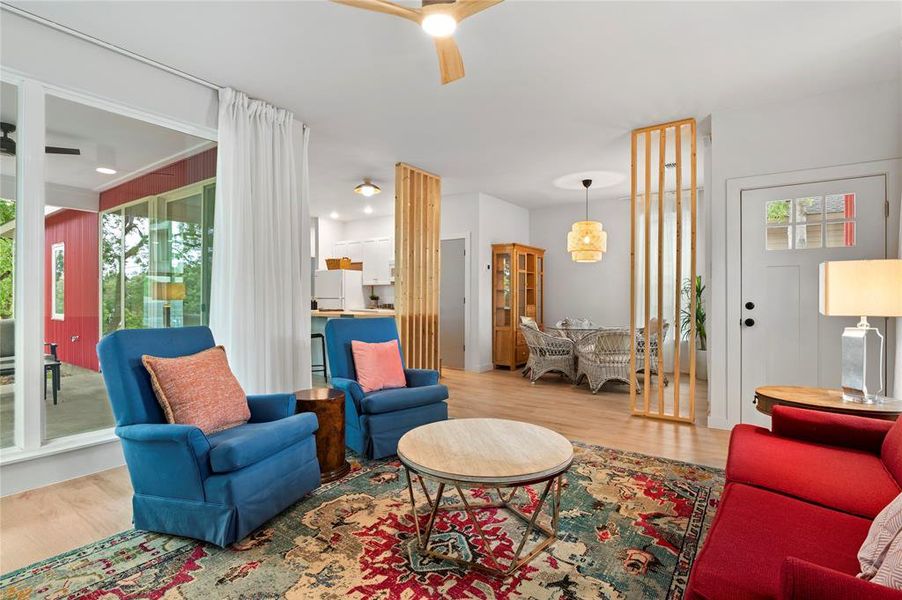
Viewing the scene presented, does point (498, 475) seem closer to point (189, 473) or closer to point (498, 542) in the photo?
point (498, 542)

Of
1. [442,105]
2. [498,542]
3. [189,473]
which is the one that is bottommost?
[498,542]

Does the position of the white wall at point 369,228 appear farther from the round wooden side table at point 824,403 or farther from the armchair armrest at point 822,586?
the armchair armrest at point 822,586

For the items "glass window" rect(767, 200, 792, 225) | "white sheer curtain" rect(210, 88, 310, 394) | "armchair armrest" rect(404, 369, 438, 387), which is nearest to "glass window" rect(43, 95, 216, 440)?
"white sheer curtain" rect(210, 88, 310, 394)

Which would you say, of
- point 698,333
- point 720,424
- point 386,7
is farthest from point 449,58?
point 698,333

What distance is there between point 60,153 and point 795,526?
4.18 m

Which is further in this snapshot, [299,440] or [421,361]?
[421,361]

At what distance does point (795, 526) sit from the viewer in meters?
1.33

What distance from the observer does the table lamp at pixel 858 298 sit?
2326 millimetres

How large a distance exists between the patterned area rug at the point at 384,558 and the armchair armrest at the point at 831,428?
0.59m

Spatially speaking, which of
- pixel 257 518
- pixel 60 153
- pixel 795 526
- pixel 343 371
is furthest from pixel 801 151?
pixel 60 153

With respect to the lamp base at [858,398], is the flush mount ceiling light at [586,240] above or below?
above

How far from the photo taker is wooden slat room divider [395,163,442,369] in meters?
5.28

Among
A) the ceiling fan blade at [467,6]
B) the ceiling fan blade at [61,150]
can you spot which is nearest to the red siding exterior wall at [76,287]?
the ceiling fan blade at [61,150]

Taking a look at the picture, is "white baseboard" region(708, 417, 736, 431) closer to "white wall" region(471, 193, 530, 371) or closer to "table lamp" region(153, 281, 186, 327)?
"white wall" region(471, 193, 530, 371)
